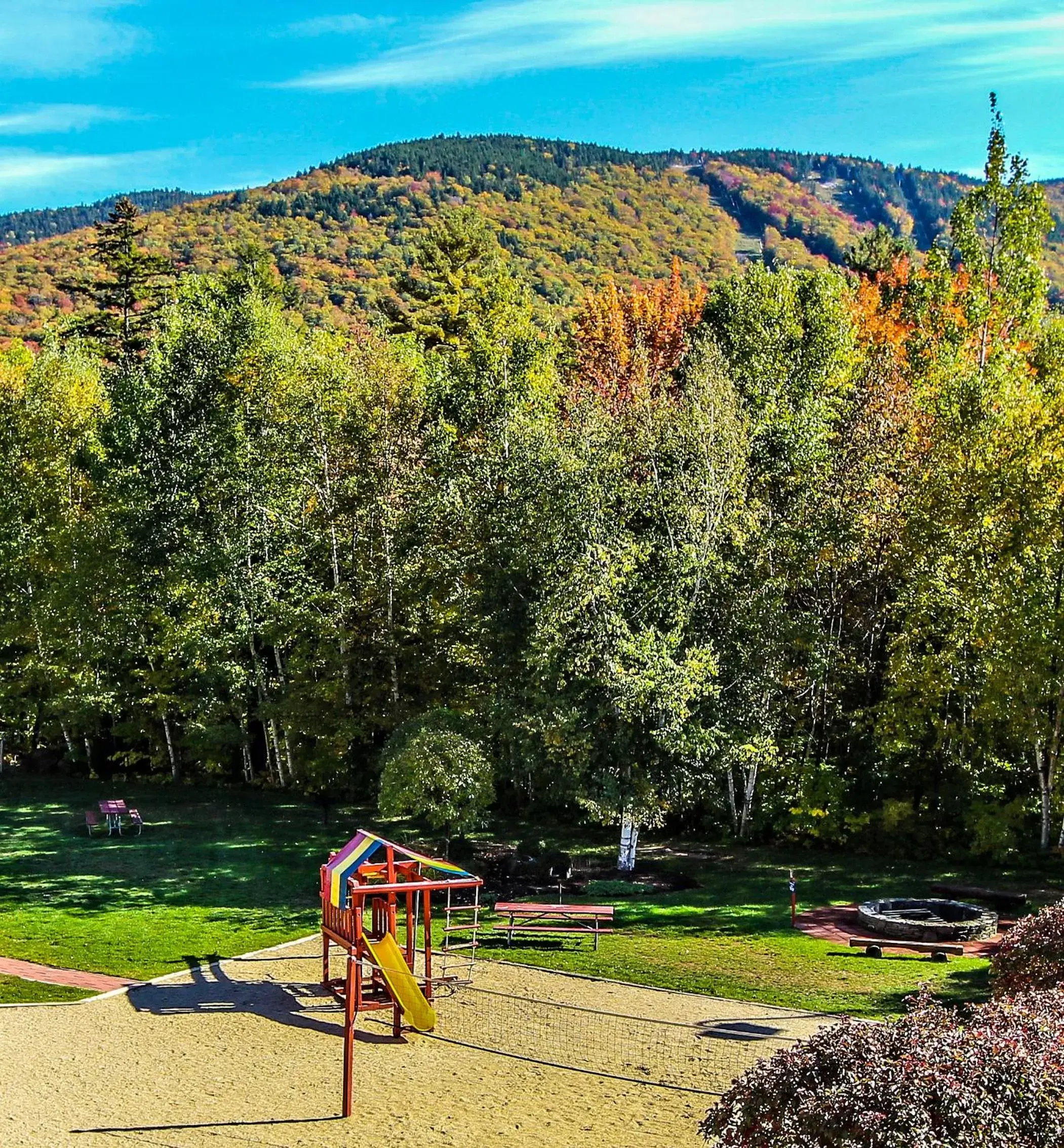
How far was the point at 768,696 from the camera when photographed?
24812mm

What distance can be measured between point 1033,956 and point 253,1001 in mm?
9458

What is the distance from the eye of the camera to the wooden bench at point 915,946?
55.2 feet

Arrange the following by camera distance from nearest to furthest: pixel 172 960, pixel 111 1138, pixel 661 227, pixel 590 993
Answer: pixel 111 1138 < pixel 590 993 < pixel 172 960 < pixel 661 227

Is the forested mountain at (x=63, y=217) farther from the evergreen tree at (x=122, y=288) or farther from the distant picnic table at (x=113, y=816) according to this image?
the distant picnic table at (x=113, y=816)

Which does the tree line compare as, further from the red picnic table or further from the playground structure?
the playground structure

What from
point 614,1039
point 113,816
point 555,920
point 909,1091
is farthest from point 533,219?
point 909,1091

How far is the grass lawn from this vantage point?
53.2ft

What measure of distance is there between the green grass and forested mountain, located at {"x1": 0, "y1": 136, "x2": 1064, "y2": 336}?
47.4 m

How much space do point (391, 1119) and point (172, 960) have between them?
6.94 m


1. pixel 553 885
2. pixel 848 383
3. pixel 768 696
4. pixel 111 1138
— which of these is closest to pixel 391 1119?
pixel 111 1138

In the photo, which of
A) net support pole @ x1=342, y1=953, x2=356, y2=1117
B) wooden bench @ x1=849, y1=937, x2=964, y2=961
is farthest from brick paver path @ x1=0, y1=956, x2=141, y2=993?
wooden bench @ x1=849, y1=937, x2=964, y2=961

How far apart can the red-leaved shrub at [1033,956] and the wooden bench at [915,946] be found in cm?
352

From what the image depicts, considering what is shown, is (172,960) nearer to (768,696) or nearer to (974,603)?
(768,696)

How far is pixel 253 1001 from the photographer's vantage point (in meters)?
15.4
